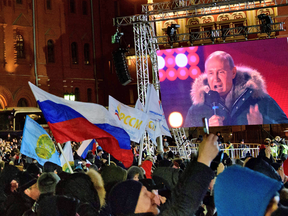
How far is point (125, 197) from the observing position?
2.81m

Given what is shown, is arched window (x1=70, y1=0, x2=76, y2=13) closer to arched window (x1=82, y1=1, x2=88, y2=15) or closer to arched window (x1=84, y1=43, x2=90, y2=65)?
arched window (x1=82, y1=1, x2=88, y2=15)

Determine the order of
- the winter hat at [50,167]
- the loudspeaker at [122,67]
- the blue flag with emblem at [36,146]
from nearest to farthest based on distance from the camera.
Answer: the winter hat at [50,167] < the blue flag with emblem at [36,146] < the loudspeaker at [122,67]

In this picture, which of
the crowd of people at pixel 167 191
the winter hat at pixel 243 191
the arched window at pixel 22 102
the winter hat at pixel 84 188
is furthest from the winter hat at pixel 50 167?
the arched window at pixel 22 102

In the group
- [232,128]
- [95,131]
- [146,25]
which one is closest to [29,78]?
[146,25]

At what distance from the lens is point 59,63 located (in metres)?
31.3

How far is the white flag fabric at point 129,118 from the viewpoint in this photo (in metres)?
9.43

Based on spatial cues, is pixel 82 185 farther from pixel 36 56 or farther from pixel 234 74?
pixel 36 56

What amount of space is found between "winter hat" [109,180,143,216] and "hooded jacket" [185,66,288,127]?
17.0 metres

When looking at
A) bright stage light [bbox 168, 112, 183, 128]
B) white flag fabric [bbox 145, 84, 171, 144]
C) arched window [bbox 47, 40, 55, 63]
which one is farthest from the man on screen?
arched window [bbox 47, 40, 55, 63]

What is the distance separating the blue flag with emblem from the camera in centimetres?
800

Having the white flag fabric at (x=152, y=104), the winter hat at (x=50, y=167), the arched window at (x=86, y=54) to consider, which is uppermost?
the arched window at (x=86, y=54)

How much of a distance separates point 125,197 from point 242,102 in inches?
699

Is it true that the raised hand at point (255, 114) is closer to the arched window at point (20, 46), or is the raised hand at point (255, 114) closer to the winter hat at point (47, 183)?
the winter hat at point (47, 183)

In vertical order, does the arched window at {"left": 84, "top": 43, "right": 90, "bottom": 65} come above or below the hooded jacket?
above
